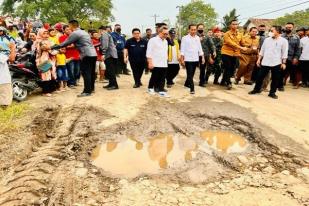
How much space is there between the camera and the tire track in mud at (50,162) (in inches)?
141

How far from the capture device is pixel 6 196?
3605 millimetres

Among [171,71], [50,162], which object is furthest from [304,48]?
[50,162]

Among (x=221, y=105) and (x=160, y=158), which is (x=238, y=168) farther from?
(x=221, y=105)

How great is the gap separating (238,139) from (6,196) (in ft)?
10.8

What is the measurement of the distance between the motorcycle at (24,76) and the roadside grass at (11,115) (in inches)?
18.4

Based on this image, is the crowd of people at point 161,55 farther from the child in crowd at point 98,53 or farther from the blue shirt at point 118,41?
the blue shirt at point 118,41

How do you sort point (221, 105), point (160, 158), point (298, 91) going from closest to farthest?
point (160, 158), point (221, 105), point (298, 91)

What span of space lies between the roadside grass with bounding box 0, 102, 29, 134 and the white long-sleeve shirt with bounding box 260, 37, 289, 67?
545 cm

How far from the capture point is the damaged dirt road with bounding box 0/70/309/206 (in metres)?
3.69

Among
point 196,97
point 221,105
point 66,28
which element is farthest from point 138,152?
point 66,28

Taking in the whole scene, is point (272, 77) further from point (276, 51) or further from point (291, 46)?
point (291, 46)

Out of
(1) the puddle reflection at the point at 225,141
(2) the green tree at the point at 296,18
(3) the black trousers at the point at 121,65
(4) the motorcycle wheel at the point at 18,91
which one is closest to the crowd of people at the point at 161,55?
(4) the motorcycle wheel at the point at 18,91

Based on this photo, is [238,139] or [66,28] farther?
[66,28]

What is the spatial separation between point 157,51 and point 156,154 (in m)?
3.96
